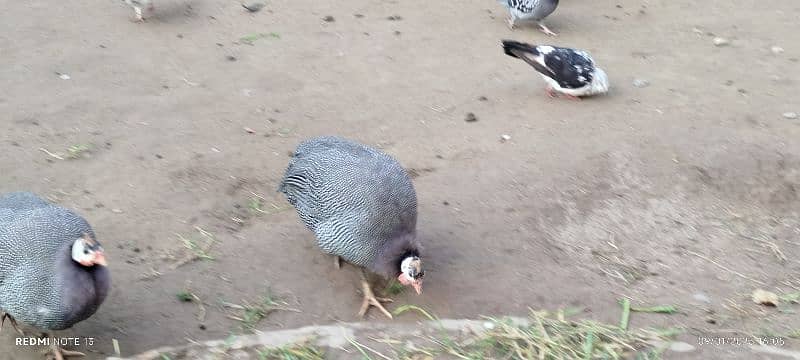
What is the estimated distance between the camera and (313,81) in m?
6.55

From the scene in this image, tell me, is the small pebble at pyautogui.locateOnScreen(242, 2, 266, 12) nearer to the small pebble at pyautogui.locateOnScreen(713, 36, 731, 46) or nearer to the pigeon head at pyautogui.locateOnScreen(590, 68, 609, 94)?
the pigeon head at pyautogui.locateOnScreen(590, 68, 609, 94)

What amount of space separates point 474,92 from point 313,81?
1338mm

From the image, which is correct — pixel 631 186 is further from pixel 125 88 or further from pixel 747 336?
pixel 125 88

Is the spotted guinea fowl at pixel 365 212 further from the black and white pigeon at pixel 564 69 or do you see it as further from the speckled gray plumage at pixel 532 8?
the speckled gray plumage at pixel 532 8

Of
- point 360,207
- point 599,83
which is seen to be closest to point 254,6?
point 599,83

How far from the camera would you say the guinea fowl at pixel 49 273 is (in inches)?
132

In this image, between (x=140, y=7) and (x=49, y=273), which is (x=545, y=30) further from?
(x=49, y=273)

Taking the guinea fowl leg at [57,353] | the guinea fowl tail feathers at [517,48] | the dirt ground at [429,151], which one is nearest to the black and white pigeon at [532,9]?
the dirt ground at [429,151]

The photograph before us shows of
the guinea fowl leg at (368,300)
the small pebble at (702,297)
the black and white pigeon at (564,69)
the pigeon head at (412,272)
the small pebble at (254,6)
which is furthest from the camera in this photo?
the small pebble at (254,6)

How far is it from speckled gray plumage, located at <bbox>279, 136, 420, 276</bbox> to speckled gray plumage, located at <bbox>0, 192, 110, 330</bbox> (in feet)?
3.62

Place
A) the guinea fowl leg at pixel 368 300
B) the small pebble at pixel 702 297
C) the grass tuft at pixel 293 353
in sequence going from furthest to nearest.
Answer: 1. the small pebble at pixel 702 297
2. the guinea fowl leg at pixel 368 300
3. the grass tuft at pixel 293 353

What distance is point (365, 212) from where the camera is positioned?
3.91 metres

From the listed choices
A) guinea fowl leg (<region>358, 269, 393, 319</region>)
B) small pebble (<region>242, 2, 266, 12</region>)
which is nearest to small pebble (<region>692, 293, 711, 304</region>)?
guinea fowl leg (<region>358, 269, 393, 319</region>)

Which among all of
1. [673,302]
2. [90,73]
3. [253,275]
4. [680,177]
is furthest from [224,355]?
[90,73]
